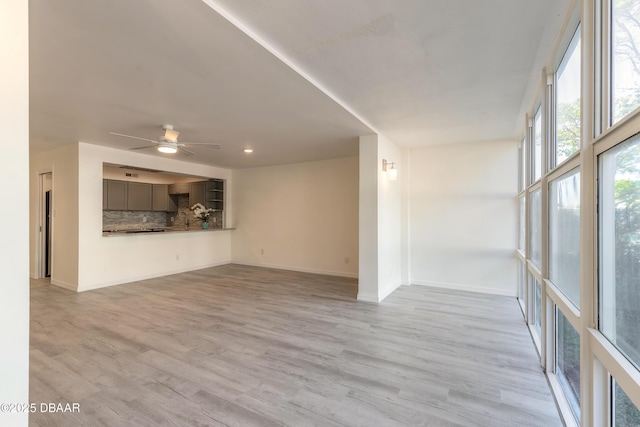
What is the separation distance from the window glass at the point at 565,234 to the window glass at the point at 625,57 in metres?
0.65

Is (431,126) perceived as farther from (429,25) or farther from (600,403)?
(600,403)

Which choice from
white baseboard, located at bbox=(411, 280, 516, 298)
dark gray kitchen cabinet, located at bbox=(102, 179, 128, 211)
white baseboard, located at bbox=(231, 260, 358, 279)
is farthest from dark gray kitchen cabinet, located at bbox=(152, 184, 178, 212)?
white baseboard, located at bbox=(411, 280, 516, 298)

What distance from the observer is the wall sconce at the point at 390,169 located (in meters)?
4.28

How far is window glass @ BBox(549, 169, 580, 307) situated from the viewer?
5.68 feet

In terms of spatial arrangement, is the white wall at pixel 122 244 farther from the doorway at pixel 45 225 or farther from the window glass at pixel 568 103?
the window glass at pixel 568 103

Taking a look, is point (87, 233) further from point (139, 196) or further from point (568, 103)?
point (568, 103)

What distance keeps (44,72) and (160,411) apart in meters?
2.83

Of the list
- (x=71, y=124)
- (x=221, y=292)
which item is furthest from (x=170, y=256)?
(x=71, y=124)

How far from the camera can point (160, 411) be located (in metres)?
1.81

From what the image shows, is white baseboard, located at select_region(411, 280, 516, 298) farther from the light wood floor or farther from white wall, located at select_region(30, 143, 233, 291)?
white wall, located at select_region(30, 143, 233, 291)

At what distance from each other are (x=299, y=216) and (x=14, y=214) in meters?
5.41

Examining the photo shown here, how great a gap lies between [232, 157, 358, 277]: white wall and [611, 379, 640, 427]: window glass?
4.43 meters

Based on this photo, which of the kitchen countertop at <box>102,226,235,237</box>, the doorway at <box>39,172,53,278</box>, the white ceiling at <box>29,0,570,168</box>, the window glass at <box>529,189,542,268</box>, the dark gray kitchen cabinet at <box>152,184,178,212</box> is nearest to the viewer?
the white ceiling at <box>29,0,570,168</box>

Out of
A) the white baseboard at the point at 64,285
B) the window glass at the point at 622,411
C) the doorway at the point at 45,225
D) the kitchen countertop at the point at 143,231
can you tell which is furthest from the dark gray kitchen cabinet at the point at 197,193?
the window glass at the point at 622,411
